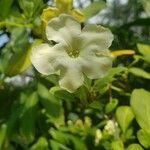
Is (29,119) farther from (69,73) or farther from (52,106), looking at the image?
(69,73)

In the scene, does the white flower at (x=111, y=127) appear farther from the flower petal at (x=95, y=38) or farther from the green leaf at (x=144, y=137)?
the flower petal at (x=95, y=38)

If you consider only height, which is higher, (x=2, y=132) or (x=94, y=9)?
(x=94, y=9)

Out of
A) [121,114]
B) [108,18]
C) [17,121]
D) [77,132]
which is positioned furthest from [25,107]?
[108,18]

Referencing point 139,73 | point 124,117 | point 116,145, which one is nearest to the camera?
point 116,145

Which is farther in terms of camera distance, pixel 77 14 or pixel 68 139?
pixel 68 139

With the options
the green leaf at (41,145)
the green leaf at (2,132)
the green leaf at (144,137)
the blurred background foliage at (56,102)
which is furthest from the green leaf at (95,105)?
the green leaf at (2,132)

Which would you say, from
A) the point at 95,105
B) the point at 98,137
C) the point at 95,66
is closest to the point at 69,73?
the point at 95,66

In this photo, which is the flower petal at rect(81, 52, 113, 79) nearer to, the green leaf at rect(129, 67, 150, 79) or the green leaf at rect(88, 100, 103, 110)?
the green leaf at rect(88, 100, 103, 110)
